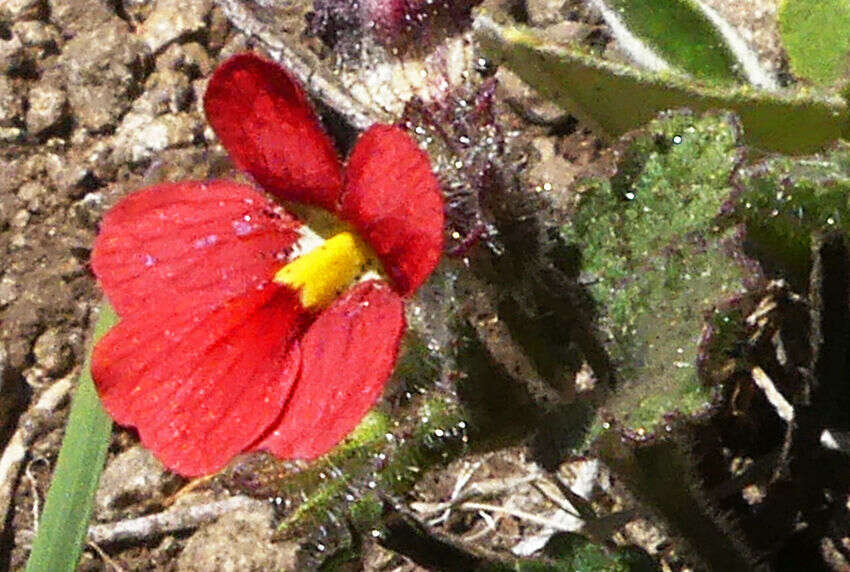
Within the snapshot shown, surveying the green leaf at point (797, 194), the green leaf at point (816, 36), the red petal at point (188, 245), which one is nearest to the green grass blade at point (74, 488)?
the red petal at point (188, 245)

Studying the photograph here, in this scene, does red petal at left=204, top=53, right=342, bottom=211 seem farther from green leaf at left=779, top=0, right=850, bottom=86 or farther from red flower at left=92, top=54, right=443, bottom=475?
green leaf at left=779, top=0, right=850, bottom=86

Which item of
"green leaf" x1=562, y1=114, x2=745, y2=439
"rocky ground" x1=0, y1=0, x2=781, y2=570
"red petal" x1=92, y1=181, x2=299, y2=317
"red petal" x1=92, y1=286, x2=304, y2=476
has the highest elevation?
"green leaf" x1=562, y1=114, x2=745, y2=439

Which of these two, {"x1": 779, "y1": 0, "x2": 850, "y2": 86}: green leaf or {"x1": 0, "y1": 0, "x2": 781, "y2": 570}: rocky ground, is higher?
{"x1": 779, "y1": 0, "x2": 850, "y2": 86}: green leaf

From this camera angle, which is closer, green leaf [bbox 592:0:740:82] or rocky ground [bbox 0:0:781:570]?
green leaf [bbox 592:0:740:82]

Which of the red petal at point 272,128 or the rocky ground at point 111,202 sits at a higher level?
the red petal at point 272,128

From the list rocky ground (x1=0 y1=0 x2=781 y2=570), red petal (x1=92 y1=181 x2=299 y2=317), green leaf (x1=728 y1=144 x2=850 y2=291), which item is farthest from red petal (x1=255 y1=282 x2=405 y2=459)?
rocky ground (x1=0 y1=0 x2=781 y2=570)

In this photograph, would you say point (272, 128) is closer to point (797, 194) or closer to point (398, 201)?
point (398, 201)

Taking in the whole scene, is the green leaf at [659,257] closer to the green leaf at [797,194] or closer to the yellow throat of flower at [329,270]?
the green leaf at [797,194]
